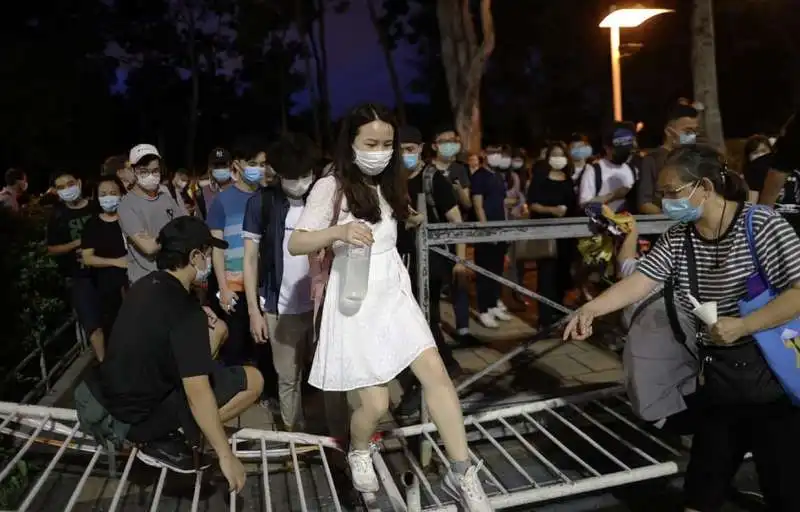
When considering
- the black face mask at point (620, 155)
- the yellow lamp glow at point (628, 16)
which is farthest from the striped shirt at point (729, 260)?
the yellow lamp glow at point (628, 16)

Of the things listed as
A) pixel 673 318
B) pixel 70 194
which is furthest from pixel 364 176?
pixel 70 194

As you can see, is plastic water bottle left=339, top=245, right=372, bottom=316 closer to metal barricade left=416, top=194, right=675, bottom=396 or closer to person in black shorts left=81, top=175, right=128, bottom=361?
metal barricade left=416, top=194, right=675, bottom=396

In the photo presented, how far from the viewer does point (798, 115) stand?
12.2ft

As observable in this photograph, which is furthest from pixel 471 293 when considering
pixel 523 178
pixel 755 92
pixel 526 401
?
pixel 755 92

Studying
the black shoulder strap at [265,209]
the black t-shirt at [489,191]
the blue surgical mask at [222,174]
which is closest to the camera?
the black shoulder strap at [265,209]

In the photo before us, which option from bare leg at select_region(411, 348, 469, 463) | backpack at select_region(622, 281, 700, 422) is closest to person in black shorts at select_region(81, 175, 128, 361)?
bare leg at select_region(411, 348, 469, 463)

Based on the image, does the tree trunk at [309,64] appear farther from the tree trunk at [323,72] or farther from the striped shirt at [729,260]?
the striped shirt at [729,260]

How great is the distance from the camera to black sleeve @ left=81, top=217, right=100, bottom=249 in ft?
17.5

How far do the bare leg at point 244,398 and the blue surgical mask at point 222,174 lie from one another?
8.62 ft

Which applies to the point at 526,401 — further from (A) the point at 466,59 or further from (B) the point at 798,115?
(A) the point at 466,59

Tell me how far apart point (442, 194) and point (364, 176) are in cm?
235

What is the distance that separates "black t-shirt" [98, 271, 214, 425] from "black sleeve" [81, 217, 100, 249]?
2206 millimetres

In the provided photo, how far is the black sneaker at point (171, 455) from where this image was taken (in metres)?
3.45

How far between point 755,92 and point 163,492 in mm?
23590
